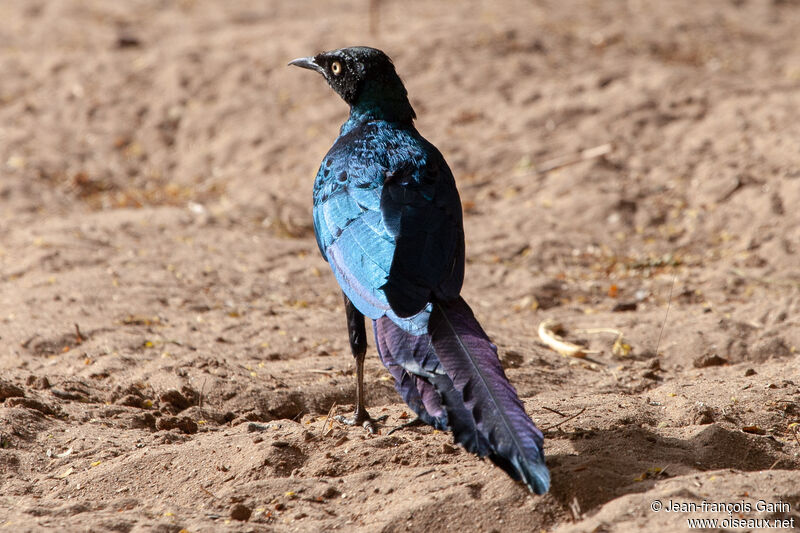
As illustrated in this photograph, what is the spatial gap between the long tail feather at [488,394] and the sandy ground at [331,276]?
272 mm

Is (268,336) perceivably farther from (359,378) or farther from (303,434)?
(303,434)

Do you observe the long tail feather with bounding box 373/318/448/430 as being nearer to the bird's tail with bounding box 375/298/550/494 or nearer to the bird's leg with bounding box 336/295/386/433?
the bird's tail with bounding box 375/298/550/494

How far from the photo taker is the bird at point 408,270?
305 centimetres

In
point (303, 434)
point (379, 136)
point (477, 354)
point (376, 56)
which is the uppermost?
point (376, 56)

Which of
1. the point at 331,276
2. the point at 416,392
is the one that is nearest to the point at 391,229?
the point at 416,392

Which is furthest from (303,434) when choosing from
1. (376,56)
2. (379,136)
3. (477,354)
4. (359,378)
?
(376,56)

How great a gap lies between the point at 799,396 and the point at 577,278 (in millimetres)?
2651

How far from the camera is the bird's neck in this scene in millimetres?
4699

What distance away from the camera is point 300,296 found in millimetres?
6156

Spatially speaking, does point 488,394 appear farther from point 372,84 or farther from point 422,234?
point 372,84

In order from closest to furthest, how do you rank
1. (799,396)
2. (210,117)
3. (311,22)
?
(799,396) < (210,117) < (311,22)

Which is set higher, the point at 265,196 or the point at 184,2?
the point at 184,2

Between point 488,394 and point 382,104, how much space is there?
82.3 inches

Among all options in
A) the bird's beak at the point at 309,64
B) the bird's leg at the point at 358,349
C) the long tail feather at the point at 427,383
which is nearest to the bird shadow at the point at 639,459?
the long tail feather at the point at 427,383
